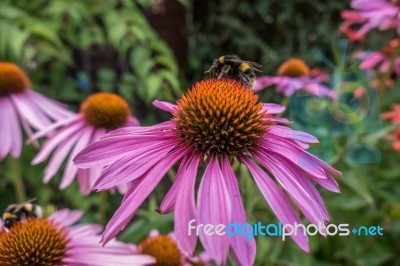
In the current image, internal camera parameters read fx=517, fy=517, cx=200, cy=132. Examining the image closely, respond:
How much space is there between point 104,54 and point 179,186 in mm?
2503

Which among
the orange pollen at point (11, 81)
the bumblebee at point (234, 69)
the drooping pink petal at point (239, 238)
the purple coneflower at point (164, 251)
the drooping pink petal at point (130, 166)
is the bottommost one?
the purple coneflower at point (164, 251)

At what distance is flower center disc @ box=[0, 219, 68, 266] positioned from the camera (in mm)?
709

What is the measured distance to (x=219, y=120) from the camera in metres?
0.69

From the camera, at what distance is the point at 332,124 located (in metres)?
1.12

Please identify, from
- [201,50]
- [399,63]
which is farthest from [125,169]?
[201,50]

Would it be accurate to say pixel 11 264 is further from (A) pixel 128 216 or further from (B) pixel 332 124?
(B) pixel 332 124

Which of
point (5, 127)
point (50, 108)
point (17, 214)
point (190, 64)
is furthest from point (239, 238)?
point (190, 64)

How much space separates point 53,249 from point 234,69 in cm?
39

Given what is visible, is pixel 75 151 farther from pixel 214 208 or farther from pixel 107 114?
pixel 214 208

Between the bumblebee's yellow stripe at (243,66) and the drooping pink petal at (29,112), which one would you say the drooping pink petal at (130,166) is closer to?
the bumblebee's yellow stripe at (243,66)

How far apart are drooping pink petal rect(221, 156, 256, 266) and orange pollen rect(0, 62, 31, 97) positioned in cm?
89

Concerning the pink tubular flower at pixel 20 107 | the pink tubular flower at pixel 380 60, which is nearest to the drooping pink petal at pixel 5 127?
the pink tubular flower at pixel 20 107

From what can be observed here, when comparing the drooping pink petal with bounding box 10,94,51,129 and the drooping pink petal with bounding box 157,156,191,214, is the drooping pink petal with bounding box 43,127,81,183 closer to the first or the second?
the drooping pink petal with bounding box 10,94,51,129

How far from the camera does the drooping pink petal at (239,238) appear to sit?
1.59ft
